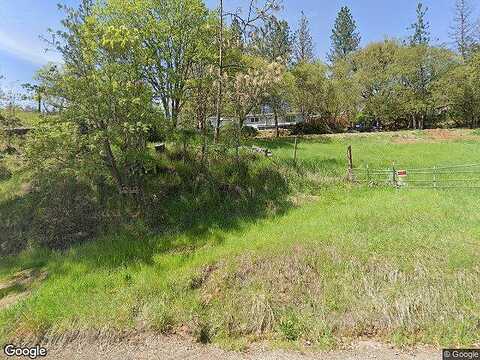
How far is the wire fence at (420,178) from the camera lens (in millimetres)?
A: 11719

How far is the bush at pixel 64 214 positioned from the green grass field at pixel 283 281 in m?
0.83

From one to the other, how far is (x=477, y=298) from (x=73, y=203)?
1108cm

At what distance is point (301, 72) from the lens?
1318 inches

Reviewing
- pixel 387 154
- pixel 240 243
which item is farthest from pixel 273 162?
pixel 387 154

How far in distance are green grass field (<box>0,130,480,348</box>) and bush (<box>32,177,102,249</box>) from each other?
832 millimetres

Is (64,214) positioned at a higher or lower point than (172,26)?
lower

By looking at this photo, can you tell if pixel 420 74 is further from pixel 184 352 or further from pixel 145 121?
pixel 184 352

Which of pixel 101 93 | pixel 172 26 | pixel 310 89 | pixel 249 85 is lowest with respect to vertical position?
pixel 101 93

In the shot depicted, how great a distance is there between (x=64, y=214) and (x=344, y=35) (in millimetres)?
56125

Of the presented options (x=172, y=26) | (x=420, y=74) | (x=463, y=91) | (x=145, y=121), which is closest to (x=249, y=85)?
(x=145, y=121)

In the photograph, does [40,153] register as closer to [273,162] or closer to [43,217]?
[43,217]

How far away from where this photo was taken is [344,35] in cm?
5456

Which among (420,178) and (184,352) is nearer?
(184,352)

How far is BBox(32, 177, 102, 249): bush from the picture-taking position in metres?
9.70
